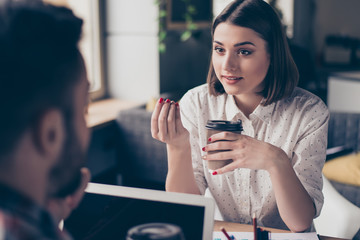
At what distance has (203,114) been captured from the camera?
1509 millimetres

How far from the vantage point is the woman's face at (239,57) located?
129cm

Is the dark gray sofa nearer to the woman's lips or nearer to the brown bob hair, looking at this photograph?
the brown bob hair

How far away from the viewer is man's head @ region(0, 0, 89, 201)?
0.46 metres

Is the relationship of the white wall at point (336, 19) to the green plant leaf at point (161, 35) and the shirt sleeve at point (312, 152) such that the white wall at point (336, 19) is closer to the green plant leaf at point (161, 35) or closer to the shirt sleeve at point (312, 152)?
the green plant leaf at point (161, 35)

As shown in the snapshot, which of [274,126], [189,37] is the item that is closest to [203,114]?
[274,126]

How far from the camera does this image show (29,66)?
0.47 meters

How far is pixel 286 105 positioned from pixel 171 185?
50 centimetres

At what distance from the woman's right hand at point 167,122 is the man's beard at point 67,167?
1.80 ft

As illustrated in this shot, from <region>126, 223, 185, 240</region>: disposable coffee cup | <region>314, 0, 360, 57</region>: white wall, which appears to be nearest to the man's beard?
<region>126, 223, 185, 240</region>: disposable coffee cup

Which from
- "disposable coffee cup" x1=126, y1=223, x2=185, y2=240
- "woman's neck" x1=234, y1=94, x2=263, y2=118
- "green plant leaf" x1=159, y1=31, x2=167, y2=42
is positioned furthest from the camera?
"green plant leaf" x1=159, y1=31, x2=167, y2=42

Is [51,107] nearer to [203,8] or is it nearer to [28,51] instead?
[28,51]

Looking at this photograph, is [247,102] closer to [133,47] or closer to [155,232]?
[155,232]

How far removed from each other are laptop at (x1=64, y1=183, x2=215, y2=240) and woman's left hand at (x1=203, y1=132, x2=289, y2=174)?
221mm

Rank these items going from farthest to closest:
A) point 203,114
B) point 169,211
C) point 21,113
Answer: point 203,114 < point 169,211 < point 21,113
